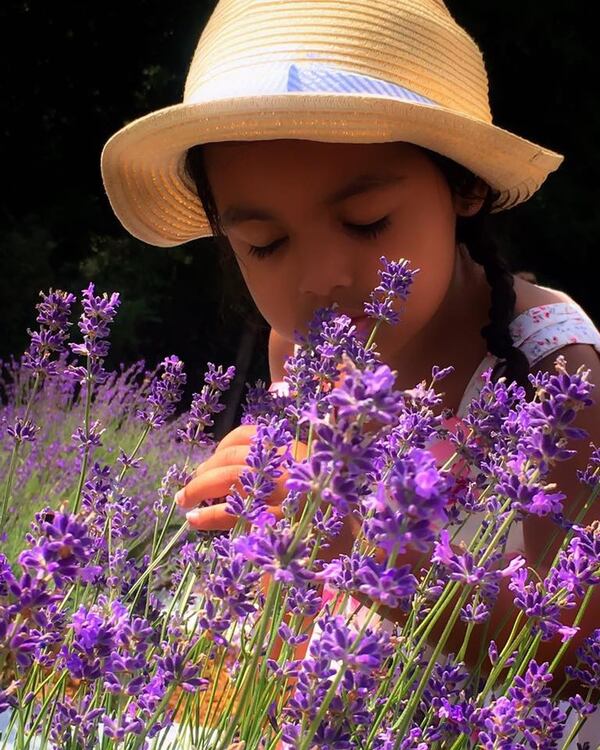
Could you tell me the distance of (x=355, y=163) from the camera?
137 cm

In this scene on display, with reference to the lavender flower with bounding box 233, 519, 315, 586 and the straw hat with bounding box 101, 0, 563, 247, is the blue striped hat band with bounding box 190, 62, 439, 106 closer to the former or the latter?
the straw hat with bounding box 101, 0, 563, 247

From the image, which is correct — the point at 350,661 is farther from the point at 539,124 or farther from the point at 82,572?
the point at 539,124

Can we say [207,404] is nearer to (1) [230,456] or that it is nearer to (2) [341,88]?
(1) [230,456]

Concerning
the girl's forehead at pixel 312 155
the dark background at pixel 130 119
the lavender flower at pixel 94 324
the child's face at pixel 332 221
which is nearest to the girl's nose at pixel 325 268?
the child's face at pixel 332 221

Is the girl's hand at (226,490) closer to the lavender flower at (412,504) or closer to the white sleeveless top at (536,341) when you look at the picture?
the white sleeveless top at (536,341)

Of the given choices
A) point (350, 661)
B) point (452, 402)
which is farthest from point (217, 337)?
point (350, 661)

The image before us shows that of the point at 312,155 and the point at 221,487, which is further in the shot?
the point at 312,155

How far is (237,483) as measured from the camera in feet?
3.48

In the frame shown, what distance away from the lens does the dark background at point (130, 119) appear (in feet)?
23.9

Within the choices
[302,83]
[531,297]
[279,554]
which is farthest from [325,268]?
[279,554]

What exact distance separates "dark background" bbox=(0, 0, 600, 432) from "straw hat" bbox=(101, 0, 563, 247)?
521cm

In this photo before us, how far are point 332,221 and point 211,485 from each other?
1.60 ft

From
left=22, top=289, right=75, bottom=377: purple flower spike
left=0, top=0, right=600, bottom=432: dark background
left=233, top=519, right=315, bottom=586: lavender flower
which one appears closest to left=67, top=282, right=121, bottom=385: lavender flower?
left=22, top=289, right=75, bottom=377: purple flower spike

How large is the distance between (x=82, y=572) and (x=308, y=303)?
82 cm
